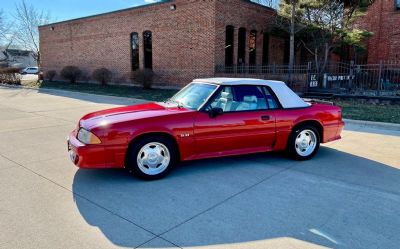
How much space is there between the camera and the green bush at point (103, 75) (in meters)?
22.2

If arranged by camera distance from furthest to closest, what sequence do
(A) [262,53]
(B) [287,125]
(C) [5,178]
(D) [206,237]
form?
(A) [262,53] < (B) [287,125] < (C) [5,178] < (D) [206,237]

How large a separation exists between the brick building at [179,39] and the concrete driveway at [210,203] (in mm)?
12033

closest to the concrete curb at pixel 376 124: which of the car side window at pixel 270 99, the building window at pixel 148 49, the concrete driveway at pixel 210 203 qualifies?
the concrete driveway at pixel 210 203

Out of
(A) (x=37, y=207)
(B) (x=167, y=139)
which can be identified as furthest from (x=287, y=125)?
(A) (x=37, y=207)

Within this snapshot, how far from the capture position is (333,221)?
11.6ft

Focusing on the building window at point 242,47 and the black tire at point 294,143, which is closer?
the black tire at point 294,143

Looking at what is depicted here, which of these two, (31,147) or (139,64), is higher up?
(139,64)

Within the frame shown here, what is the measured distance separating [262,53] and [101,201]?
60.6 feet

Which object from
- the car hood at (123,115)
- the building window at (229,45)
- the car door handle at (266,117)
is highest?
the building window at (229,45)

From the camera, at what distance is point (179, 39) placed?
18.0m

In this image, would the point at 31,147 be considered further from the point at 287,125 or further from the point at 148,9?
the point at 148,9

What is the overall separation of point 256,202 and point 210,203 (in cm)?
56

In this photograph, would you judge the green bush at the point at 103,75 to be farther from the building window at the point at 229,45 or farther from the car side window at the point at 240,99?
the car side window at the point at 240,99

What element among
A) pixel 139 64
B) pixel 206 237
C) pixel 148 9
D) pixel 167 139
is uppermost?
pixel 148 9
